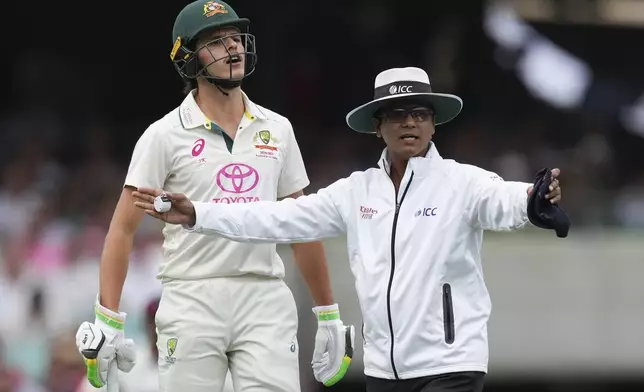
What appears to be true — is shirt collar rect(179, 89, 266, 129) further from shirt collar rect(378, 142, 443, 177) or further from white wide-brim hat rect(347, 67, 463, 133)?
shirt collar rect(378, 142, 443, 177)

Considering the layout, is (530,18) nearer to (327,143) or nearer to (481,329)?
(327,143)

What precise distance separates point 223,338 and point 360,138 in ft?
27.0

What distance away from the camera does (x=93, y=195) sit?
1233 cm

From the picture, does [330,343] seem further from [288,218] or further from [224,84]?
[224,84]

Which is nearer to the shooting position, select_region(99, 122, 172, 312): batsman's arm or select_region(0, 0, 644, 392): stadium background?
select_region(99, 122, 172, 312): batsman's arm

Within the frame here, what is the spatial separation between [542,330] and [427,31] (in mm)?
4765

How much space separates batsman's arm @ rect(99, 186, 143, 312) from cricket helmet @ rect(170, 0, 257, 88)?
60cm

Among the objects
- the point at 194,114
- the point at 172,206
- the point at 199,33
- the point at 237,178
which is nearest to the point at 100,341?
the point at 172,206

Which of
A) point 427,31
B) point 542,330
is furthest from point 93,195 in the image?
point 427,31

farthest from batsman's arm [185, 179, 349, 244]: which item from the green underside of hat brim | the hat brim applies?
the green underside of hat brim

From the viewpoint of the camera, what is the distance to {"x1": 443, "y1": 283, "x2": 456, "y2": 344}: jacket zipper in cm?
562

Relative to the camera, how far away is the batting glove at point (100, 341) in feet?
19.9

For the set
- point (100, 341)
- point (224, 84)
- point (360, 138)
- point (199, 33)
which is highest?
point (360, 138)

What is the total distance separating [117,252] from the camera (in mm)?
6152
